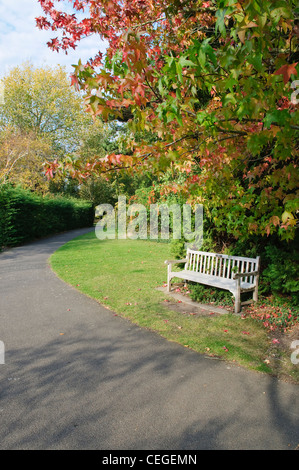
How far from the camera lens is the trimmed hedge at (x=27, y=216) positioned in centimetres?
1529

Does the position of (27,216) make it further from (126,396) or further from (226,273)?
(126,396)

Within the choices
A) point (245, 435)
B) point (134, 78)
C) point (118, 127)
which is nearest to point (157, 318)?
point (245, 435)

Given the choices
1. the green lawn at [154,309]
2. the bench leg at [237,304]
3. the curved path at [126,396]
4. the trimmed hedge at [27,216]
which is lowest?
the curved path at [126,396]

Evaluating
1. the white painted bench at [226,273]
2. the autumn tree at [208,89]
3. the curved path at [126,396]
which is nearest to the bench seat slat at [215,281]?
the white painted bench at [226,273]

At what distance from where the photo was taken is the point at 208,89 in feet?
10.9

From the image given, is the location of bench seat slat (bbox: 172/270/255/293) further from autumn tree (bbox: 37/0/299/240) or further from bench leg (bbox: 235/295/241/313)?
autumn tree (bbox: 37/0/299/240)

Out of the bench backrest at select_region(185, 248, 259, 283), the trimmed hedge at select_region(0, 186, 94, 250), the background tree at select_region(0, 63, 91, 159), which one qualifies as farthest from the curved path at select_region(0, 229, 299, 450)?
the background tree at select_region(0, 63, 91, 159)

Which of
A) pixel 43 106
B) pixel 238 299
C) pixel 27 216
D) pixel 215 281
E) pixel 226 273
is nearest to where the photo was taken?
pixel 238 299

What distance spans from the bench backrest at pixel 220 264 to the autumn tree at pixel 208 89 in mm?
741

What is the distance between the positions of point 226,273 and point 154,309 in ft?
6.35

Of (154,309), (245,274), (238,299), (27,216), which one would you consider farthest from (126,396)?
(27,216)

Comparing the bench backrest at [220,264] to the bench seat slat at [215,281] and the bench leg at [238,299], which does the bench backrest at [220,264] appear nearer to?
the bench seat slat at [215,281]

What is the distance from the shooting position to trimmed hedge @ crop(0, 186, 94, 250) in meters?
15.3
